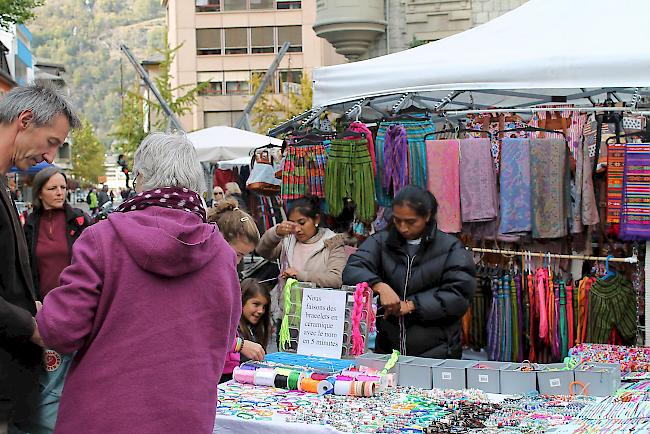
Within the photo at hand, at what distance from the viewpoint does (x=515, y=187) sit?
7.12m

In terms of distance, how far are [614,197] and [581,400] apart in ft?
9.85

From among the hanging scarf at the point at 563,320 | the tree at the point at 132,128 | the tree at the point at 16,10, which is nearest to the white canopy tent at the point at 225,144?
the hanging scarf at the point at 563,320

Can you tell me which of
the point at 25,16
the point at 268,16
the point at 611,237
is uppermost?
the point at 268,16

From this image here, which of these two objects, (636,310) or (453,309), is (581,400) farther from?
(636,310)

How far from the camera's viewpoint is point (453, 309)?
5.12 meters

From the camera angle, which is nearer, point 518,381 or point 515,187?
point 518,381

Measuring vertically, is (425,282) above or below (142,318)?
below

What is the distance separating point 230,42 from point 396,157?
53.3 metres

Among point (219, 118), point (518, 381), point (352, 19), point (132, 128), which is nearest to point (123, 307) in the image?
point (518, 381)

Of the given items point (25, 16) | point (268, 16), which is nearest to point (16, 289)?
point (25, 16)

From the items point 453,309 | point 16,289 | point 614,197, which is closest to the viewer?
point 16,289

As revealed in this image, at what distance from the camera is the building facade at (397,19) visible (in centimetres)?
2425

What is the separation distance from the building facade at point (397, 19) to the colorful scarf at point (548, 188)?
57.6ft

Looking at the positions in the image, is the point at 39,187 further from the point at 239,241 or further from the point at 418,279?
the point at 418,279
